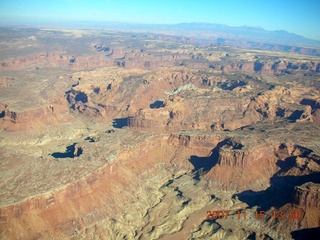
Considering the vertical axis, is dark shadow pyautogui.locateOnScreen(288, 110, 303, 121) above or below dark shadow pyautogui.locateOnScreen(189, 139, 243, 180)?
above

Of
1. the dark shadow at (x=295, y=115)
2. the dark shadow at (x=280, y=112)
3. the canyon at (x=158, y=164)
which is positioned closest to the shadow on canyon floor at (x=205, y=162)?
→ the canyon at (x=158, y=164)

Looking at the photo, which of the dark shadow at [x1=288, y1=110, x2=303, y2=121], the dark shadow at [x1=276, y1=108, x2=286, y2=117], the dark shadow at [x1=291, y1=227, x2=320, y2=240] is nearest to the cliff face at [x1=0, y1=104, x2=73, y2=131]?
the dark shadow at [x1=276, y1=108, x2=286, y2=117]

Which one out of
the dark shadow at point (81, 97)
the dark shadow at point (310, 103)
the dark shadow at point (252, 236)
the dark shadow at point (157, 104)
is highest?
the dark shadow at point (310, 103)

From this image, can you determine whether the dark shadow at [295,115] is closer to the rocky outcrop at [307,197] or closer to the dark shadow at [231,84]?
the dark shadow at [231,84]

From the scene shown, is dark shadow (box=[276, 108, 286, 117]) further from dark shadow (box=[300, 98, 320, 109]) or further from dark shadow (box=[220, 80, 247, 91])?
dark shadow (box=[220, 80, 247, 91])
